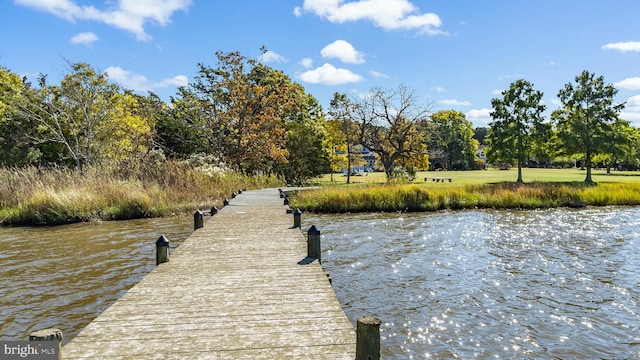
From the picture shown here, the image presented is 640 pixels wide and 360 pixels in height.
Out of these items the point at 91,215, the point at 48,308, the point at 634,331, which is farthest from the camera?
the point at 91,215

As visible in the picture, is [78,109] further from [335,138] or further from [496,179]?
[496,179]

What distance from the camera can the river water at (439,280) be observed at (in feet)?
21.3

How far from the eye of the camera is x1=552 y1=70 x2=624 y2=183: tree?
40.0 metres

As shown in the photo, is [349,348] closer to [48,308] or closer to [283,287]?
[283,287]

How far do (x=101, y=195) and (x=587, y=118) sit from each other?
141ft

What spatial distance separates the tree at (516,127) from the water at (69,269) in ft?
121

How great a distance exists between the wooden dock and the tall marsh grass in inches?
518

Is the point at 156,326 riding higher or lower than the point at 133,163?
lower

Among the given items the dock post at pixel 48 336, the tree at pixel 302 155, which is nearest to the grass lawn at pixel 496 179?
the tree at pixel 302 155

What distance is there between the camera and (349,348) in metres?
4.05

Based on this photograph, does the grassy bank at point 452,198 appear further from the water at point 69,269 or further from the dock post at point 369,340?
the dock post at point 369,340

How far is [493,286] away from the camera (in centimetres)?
900

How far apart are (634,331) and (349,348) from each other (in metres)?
5.51

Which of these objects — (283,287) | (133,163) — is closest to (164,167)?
(133,163)
